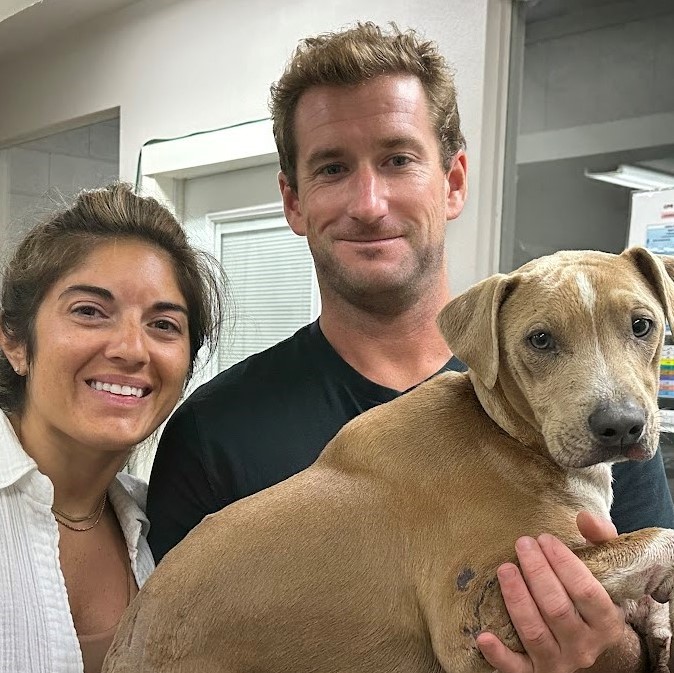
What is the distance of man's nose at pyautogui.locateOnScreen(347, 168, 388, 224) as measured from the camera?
1.85 metres

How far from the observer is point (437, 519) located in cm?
144

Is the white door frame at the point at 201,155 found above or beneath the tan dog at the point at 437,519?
above

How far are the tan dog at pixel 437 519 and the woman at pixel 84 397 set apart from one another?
1.05 ft

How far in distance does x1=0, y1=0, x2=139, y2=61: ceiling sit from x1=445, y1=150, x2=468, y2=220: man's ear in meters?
2.61

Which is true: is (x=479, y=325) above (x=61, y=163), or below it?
below

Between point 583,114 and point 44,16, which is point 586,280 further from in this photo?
point 44,16

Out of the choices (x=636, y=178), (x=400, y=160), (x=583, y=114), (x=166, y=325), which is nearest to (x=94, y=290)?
(x=166, y=325)

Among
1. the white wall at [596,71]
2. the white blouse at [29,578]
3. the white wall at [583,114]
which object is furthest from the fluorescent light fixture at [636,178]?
the white blouse at [29,578]

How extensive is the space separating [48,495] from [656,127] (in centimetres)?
214

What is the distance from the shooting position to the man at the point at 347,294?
1818mm

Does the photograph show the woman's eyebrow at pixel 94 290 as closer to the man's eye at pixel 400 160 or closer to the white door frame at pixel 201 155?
the man's eye at pixel 400 160

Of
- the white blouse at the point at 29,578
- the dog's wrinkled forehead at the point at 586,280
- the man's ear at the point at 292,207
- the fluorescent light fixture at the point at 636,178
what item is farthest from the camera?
the fluorescent light fixture at the point at 636,178

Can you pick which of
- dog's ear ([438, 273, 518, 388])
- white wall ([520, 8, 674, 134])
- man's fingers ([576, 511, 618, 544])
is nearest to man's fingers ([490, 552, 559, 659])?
man's fingers ([576, 511, 618, 544])

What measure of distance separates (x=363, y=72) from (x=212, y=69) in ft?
6.90
